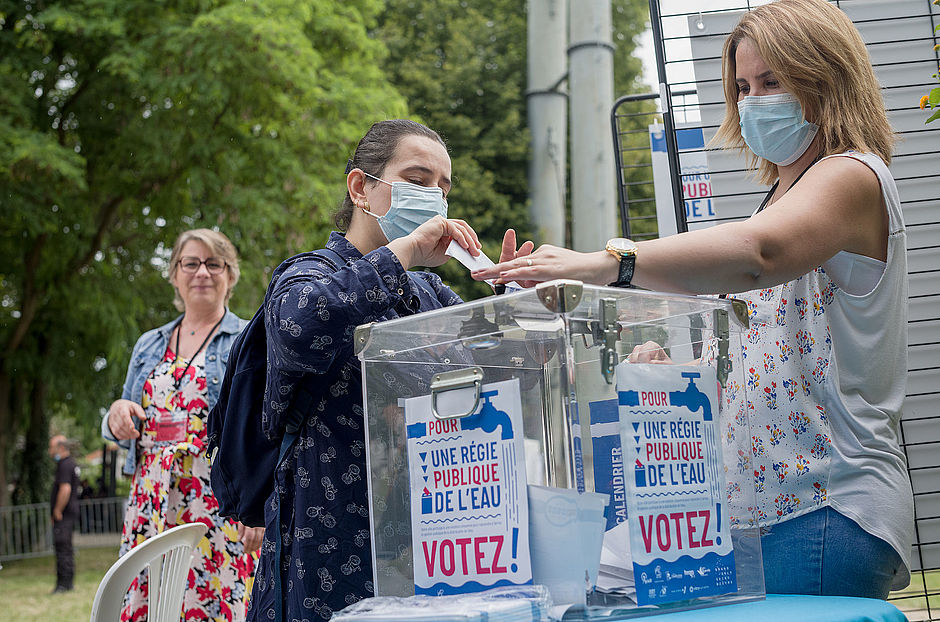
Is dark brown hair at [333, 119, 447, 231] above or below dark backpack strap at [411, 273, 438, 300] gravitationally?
above

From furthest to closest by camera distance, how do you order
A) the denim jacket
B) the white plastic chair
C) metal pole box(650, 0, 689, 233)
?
the denim jacket → metal pole box(650, 0, 689, 233) → the white plastic chair

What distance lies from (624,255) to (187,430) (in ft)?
9.79

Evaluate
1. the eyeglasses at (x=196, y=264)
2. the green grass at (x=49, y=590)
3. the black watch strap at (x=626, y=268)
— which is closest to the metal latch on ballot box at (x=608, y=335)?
the black watch strap at (x=626, y=268)

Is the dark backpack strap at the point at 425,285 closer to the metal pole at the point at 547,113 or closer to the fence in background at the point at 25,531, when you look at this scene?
the metal pole at the point at 547,113

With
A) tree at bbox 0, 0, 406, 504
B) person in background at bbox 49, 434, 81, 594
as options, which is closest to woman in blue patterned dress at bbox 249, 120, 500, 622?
tree at bbox 0, 0, 406, 504

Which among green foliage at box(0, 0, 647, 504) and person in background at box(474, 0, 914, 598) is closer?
person in background at box(474, 0, 914, 598)

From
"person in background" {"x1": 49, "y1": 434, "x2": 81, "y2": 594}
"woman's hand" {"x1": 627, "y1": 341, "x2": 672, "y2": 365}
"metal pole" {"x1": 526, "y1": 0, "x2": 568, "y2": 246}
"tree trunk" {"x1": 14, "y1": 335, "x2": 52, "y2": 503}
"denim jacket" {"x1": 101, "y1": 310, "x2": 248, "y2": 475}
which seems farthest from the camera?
"tree trunk" {"x1": 14, "y1": 335, "x2": 52, "y2": 503}

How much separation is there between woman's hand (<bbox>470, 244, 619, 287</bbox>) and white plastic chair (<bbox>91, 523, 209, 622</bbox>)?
136 centimetres

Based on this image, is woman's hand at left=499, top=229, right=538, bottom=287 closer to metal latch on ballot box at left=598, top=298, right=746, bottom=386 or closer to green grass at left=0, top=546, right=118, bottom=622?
metal latch on ballot box at left=598, top=298, right=746, bottom=386

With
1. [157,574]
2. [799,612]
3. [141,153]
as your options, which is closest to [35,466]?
[141,153]

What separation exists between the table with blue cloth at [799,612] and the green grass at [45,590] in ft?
26.2

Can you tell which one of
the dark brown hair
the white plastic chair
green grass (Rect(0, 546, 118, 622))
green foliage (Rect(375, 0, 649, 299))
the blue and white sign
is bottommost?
green grass (Rect(0, 546, 118, 622))

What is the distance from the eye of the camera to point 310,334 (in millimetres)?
1574

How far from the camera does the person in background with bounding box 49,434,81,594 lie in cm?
1055
